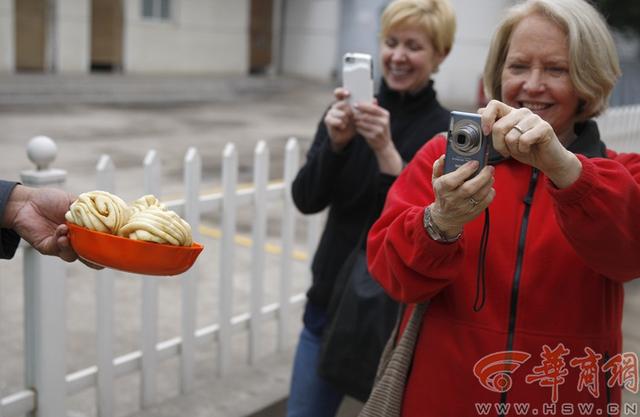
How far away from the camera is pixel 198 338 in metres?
3.67

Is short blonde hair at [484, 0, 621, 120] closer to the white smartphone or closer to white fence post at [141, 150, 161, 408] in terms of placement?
the white smartphone

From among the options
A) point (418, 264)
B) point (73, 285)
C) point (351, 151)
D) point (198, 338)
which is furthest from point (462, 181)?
point (73, 285)

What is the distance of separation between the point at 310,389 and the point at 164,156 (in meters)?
8.08

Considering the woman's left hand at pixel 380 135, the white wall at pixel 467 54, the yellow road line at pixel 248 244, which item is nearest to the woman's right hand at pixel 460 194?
the woman's left hand at pixel 380 135

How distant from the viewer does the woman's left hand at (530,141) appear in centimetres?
145

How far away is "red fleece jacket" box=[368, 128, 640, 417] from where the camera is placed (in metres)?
1.70

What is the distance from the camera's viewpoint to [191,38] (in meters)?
20.9

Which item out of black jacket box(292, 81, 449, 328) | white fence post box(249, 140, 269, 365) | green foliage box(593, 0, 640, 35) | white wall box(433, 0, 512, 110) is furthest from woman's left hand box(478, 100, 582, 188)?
green foliage box(593, 0, 640, 35)

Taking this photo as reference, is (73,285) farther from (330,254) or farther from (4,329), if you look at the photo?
(330,254)

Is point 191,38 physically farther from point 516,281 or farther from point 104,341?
point 516,281

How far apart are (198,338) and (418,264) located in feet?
7.36

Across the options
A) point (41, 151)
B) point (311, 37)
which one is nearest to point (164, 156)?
point (41, 151)

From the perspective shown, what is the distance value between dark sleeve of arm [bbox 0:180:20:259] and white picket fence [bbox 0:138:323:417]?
2.93ft

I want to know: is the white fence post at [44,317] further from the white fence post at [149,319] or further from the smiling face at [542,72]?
the smiling face at [542,72]
